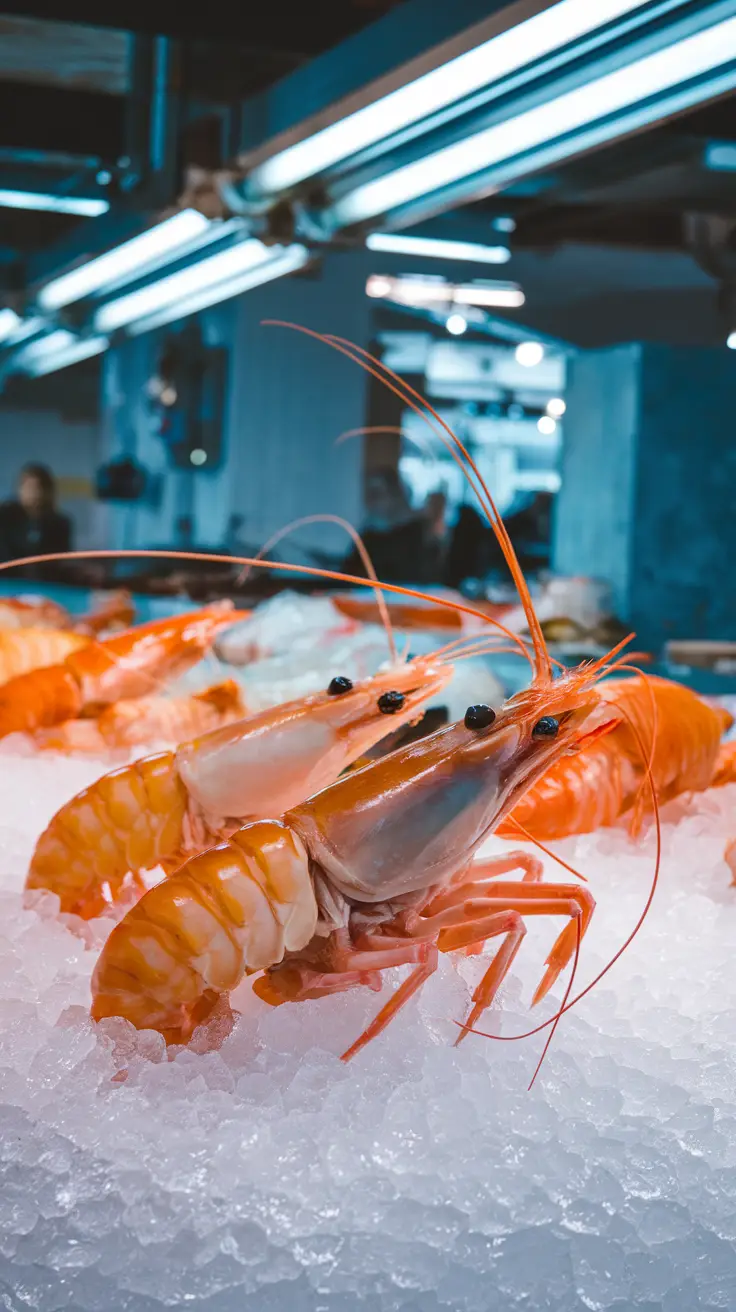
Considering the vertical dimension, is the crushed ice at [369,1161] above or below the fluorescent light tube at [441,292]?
below

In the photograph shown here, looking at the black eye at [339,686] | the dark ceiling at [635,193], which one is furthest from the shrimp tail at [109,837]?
the dark ceiling at [635,193]

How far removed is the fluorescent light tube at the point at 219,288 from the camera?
2199 mm

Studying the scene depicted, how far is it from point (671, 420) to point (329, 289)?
0.75 metres

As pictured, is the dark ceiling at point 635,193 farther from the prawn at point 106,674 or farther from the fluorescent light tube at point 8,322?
the fluorescent light tube at point 8,322

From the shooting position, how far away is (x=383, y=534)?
7.50 feet

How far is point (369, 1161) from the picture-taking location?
711 mm

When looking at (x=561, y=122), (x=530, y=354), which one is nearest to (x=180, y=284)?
(x=530, y=354)

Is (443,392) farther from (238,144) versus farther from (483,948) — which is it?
(483,948)

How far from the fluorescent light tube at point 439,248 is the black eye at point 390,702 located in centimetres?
116

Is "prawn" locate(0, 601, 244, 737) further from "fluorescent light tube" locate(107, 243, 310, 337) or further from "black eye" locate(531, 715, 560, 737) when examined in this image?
"black eye" locate(531, 715, 560, 737)

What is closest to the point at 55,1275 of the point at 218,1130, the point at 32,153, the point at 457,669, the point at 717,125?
the point at 218,1130

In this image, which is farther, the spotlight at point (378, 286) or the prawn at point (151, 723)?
the spotlight at point (378, 286)

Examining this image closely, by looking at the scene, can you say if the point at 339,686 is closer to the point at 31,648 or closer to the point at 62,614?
the point at 31,648

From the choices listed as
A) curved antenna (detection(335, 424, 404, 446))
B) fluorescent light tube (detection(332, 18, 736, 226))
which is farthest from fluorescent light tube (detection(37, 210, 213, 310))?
curved antenna (detection(335, 424, 404, 446))
